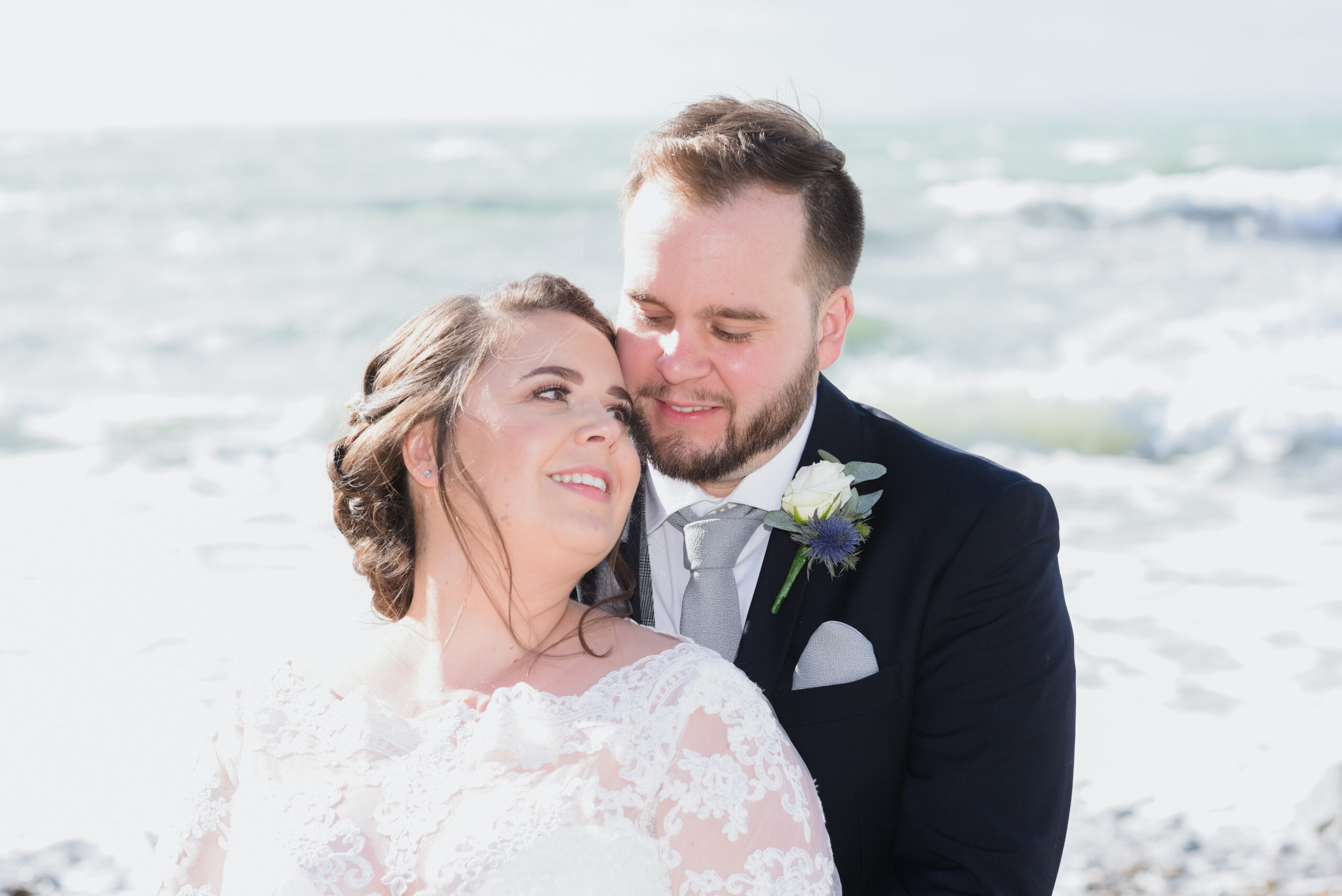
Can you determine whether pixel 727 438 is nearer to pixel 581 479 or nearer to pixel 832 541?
pixel 832 541

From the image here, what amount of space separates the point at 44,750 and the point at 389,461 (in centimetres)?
412

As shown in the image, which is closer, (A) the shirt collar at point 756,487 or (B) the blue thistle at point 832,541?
(B) the blue thistle at point 832,541

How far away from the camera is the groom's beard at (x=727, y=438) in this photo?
3.16m

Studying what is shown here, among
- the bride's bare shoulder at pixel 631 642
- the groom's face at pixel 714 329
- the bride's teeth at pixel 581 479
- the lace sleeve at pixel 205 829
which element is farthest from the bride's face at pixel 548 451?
the lace sleeve at pixel 205 829

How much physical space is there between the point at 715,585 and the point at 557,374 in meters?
0.77

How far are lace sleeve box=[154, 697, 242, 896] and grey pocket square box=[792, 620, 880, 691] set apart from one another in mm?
1255

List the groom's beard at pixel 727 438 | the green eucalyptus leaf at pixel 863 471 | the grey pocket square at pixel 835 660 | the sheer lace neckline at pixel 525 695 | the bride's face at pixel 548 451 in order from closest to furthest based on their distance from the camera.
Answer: the sheer lace neckline at pixel 525 695, the bride's face at pixel 548 451, the grey pocket square at pixel 835 660, the green eucalyptus leaf at pixel 863 471, the groom's beard at pixel 727 438

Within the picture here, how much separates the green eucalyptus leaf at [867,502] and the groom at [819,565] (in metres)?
0.10

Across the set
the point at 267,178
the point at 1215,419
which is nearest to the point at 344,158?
the point at 267,178

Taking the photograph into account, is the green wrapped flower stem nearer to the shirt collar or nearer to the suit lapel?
the suit lapel

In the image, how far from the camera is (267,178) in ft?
80.4

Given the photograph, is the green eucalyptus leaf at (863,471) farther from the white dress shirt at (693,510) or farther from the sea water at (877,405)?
the sea water at (877,405)

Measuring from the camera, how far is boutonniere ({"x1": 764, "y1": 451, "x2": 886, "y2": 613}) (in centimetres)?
293

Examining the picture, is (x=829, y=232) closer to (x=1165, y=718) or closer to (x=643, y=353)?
(x=643, y=353)
